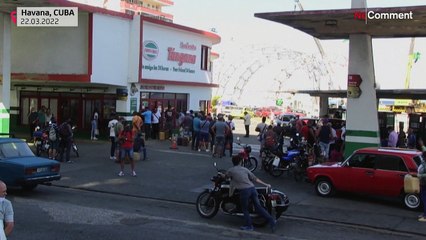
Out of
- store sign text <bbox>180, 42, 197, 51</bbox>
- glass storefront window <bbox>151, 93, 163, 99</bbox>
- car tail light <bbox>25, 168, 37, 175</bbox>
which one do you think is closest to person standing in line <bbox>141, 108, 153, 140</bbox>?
glass storefront window <bbox>151, 93, 163, 99</bbox>

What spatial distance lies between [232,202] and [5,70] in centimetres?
1573

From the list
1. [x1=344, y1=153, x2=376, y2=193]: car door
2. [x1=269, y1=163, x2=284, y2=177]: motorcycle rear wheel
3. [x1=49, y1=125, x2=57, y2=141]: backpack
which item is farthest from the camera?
[x1=49, y1=125, x2=57, y2=141]: backpack

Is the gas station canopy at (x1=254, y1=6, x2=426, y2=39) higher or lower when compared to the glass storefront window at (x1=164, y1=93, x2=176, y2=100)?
higher

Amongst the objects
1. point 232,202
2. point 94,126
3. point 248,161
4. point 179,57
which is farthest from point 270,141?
point 179,57

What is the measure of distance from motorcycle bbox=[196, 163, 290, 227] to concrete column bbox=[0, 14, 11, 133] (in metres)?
14.6

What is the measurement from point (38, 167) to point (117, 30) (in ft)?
45.6

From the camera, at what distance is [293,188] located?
15.0 m

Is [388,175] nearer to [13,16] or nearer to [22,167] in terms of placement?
[22,167]

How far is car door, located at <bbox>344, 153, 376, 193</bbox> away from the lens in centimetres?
1292

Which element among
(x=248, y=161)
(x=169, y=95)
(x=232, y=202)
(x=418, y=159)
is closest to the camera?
(x=232, y=202)

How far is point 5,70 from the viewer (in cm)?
2233

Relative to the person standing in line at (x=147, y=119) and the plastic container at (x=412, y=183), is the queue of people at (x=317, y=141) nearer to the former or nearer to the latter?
the plastic container at (x=412, y=183)

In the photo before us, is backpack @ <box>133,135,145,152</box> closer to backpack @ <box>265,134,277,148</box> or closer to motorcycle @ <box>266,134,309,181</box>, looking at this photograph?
backpack @ <box>265,134,277,148</box>

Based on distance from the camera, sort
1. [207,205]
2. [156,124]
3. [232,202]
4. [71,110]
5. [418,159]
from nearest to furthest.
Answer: [232,202]
[207,205]
[418,159]
[156,124]
[71,110]
